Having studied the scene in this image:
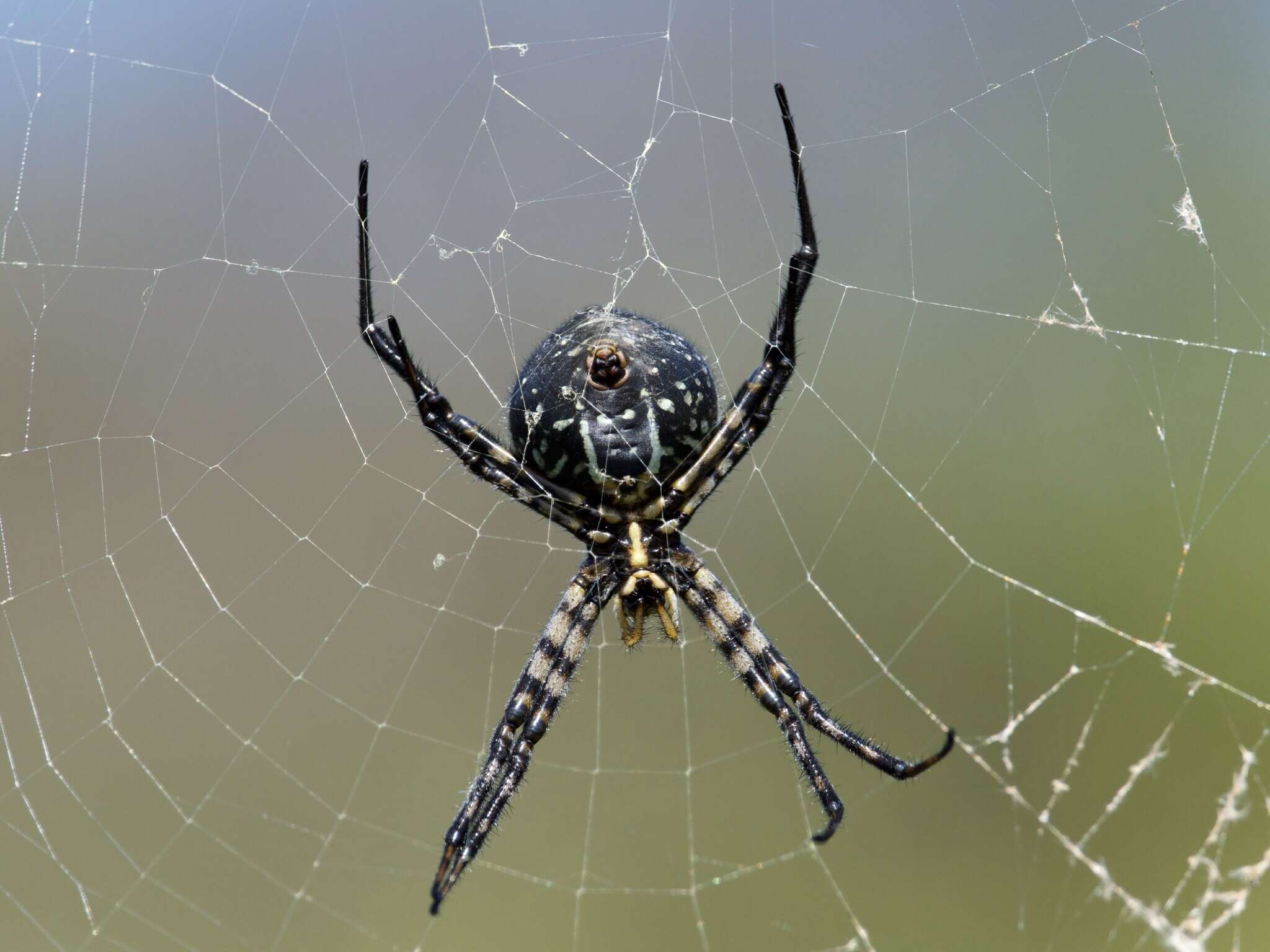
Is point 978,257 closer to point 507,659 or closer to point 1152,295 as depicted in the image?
point 1152,295

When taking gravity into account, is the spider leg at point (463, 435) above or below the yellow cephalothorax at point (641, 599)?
above

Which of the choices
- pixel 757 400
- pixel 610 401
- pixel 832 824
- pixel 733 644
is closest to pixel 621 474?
pixel 610 401

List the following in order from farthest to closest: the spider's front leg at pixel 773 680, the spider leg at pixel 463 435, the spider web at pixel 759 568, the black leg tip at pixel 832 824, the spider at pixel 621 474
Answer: the spider web at pixel 759 568
the spider's front leg at pixel 773 680
the black leg tip at pixel 832 824
the spider at pixel 621 474
the spider leg at pixel 463 435

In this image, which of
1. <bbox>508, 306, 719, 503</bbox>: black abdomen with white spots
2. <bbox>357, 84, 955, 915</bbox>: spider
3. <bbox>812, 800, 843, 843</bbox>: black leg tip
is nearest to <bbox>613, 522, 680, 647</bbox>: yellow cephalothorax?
<bbox>357, 84, 955, 915</bbox>: spider

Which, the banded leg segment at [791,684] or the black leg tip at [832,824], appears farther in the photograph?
the banded leg segment at [791,684]

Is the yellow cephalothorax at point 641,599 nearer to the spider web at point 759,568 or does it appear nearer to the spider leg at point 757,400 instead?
the spider leg at point 757,400

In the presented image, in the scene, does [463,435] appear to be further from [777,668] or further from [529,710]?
[777,668]

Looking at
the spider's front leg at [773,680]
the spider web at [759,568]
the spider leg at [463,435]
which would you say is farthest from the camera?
the spider web at [759,568]

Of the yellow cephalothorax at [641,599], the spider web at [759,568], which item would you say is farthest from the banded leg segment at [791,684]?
the spider web at [759,568]
